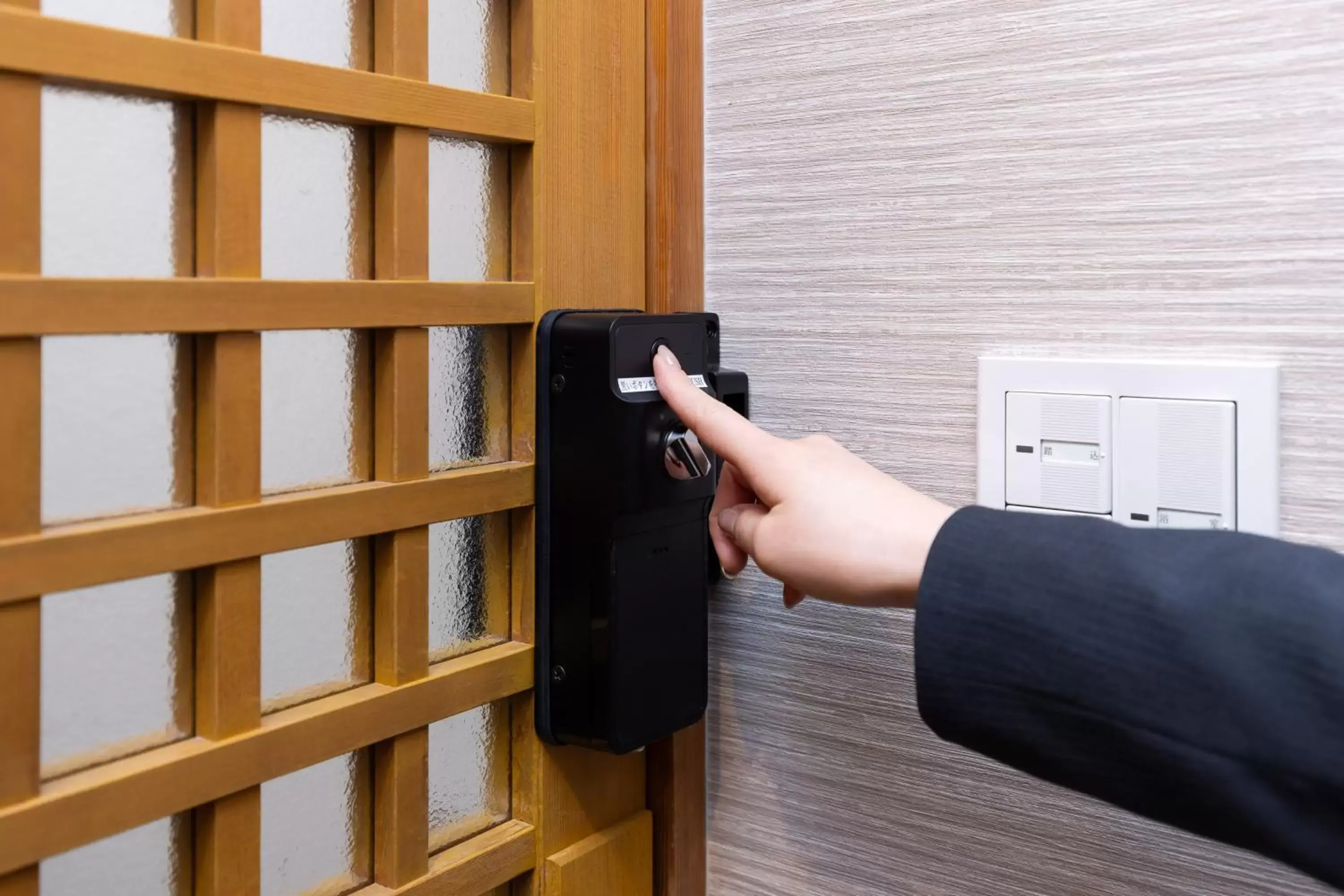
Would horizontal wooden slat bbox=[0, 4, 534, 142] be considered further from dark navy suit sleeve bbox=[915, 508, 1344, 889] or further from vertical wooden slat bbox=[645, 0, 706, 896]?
dark navy suit sleeve bbox=[915, 508, 1344, 889]

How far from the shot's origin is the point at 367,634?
0.61m

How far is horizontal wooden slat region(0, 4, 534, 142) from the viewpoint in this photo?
0.43 m

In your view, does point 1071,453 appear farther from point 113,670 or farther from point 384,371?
point 113,670

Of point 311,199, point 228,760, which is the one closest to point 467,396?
point 311,199

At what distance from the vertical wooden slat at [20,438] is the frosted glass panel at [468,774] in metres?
0.24

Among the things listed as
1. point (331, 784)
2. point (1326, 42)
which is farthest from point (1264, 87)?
point (331, 784)

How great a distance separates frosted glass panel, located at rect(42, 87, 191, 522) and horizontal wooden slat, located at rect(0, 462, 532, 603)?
0.07ft

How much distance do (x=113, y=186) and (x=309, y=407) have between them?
15 centimetres

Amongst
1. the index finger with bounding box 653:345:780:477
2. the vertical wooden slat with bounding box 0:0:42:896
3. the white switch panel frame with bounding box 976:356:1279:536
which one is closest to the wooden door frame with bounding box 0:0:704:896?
the vertical wooden slat with bounding box 0:0:42:896

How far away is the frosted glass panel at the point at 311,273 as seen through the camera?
0.55 metres

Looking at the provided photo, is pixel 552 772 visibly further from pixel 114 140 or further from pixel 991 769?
pixel 114 140

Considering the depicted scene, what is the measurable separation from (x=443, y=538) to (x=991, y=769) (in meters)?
0.39

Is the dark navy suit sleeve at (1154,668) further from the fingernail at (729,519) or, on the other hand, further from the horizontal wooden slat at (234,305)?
the horizontal wooden slat at (234,305)

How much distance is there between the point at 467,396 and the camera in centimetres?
67
